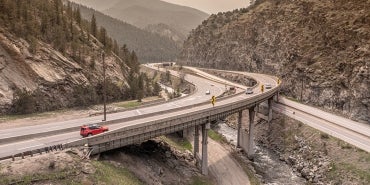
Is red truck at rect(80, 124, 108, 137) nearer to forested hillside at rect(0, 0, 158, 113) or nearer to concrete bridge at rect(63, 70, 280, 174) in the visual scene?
concrete bridge at rect(63, 70, 280, 174)

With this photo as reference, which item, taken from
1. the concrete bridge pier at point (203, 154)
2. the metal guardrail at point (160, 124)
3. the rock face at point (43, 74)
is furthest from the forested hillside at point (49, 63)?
the concrete bridge pier at point (203, 154)

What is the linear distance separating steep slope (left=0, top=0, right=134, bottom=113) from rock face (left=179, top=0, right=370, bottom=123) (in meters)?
53.9

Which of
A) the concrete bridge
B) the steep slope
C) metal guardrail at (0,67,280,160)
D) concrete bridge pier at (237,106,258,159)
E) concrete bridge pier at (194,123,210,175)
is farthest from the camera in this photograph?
concrete bridge pier at (237,106,258,159)

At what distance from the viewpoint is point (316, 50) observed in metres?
102

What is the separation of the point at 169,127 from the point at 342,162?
3224cm

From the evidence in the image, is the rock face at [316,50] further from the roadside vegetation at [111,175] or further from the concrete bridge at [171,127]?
the roadside vegetation at [111,175]

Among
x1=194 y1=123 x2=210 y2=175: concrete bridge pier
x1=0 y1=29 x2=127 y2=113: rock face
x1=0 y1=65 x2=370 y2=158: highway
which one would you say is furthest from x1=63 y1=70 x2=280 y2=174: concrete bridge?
x1=0 y1=29 x2=127 y2=113: rock face

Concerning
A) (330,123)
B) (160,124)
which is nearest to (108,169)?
(160,124)

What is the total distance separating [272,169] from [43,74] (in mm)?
47763

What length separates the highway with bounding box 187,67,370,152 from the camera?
63844 mm

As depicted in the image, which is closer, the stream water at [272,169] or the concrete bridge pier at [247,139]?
the stream water at [272,169]

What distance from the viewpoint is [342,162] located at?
192ft

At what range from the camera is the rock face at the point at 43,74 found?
59.2m

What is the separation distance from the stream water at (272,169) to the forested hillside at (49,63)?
30889 millimetres
